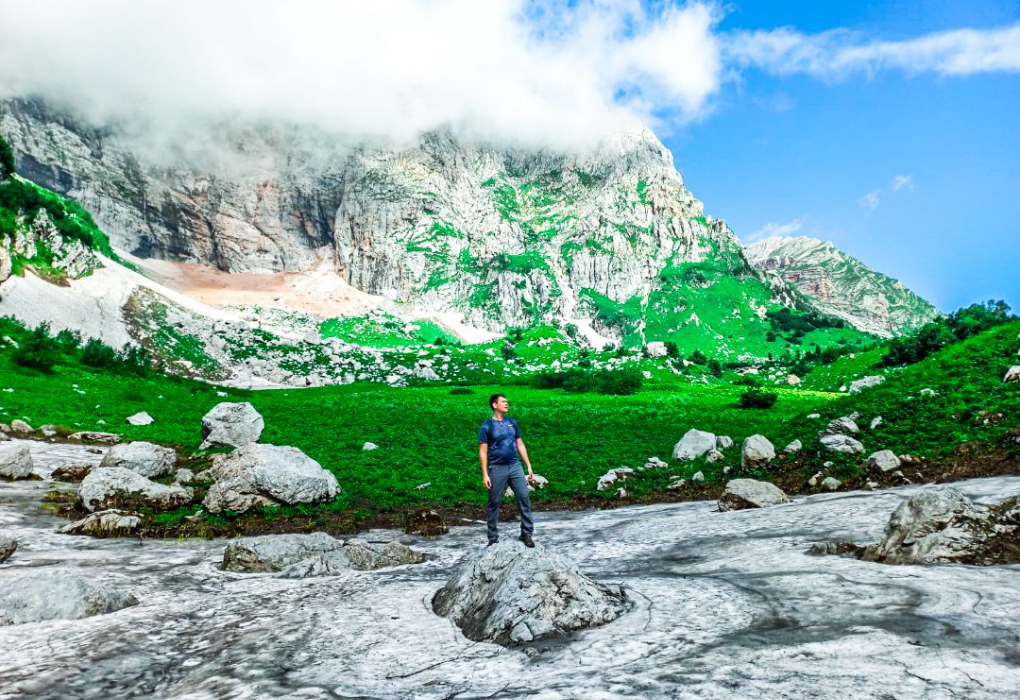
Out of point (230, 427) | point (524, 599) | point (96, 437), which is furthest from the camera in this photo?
point (96, 437)

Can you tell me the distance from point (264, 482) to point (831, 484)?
706 inches

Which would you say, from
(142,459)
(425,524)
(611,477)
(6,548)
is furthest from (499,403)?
(142,459)

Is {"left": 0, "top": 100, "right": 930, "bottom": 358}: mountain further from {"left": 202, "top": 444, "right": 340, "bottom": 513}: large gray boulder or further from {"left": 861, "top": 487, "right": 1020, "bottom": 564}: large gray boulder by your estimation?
{"left": 861, "top": 487, "right": 1020, "bottom": 564}: large gray boulder

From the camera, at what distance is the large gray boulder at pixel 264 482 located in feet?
54.7

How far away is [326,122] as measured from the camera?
197125 mm

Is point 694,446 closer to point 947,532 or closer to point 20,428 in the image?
point 947,532

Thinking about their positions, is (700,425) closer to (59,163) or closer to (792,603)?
(792,603)

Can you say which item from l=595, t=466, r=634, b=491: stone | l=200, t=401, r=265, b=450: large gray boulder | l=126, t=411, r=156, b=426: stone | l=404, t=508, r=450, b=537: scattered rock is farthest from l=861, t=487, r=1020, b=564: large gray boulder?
l=126, t=411, r=156, b=426: stone

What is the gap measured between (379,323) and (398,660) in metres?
154

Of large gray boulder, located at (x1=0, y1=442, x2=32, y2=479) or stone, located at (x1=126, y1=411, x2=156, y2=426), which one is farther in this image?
stone, located at (x1=126, y1=411, x2=156, y2=426)

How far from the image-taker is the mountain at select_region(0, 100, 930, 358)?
169m

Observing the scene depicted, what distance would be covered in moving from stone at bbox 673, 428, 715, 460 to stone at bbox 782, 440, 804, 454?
5.13 m

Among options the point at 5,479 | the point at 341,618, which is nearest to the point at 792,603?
the point at 341,618

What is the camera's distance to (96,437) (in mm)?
28078
